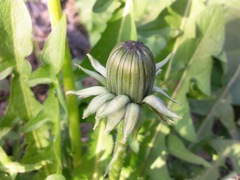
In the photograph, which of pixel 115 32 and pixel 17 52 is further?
pixel 115 32

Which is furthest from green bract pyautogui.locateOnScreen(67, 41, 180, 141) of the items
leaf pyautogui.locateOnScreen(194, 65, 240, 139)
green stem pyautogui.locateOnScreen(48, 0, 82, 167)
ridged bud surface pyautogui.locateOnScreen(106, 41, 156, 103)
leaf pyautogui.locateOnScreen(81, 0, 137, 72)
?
leaf pyautogui.locateOnScreen(194, 65, 240, 139)

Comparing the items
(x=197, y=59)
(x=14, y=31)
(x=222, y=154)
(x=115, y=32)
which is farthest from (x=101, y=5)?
(x=222, y=154)

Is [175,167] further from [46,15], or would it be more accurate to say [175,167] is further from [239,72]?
[46,15]

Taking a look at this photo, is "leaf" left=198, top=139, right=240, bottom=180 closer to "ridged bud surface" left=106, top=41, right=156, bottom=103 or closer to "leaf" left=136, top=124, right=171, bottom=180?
"leaf" left=136, top=124, right=171, bottom=180

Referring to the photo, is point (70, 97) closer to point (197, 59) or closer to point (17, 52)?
point (17, 52)

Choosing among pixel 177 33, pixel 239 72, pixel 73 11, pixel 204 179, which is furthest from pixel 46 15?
pixel 204 179

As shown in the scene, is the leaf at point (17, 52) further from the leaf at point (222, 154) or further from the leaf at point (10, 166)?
the leaf at point (222, 154)

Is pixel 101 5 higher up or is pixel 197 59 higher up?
pixel 101 5
